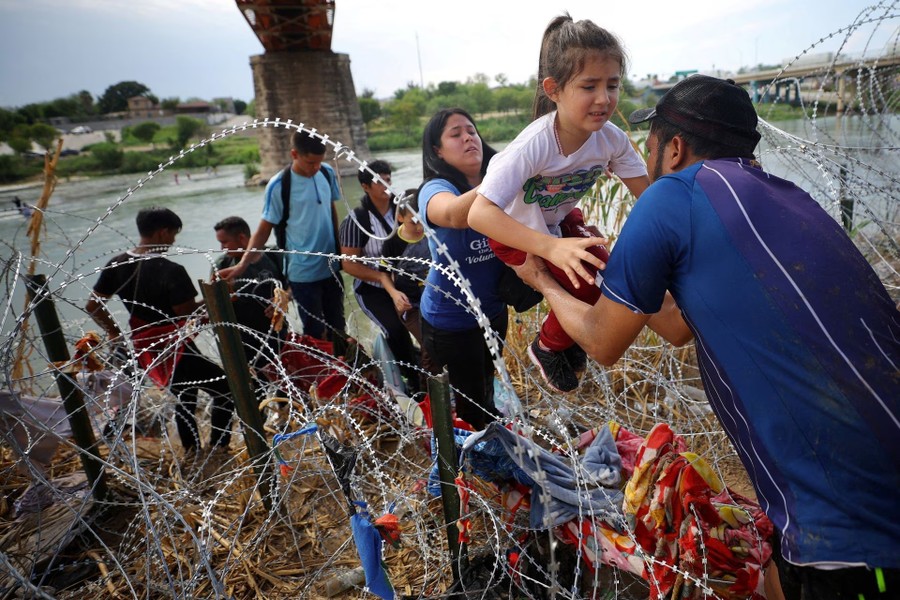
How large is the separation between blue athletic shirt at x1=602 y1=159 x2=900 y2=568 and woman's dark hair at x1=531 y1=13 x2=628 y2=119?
2.24 ft

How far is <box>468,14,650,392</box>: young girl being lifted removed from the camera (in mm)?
1610

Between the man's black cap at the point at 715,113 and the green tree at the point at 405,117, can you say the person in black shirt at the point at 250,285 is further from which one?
the green tree at the point at 405,117

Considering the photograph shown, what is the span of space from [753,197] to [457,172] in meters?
1.41

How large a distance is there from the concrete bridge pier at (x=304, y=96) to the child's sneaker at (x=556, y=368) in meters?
16.4

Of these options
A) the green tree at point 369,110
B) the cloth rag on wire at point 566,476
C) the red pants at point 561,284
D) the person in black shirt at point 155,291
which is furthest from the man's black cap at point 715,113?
the green tree at point 369,110

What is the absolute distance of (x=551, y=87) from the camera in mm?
1739

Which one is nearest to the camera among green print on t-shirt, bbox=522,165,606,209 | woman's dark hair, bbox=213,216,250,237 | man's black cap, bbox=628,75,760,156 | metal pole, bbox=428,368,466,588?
man's black cap, bbox=628,75,760,156

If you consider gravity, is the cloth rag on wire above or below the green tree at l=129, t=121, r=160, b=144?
below

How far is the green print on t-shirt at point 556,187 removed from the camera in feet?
6.02

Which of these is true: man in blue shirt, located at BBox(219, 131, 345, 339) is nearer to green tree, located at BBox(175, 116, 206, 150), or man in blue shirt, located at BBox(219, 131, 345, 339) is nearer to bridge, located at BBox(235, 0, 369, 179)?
bridge, located at BBox(235, 0, 369, 179)

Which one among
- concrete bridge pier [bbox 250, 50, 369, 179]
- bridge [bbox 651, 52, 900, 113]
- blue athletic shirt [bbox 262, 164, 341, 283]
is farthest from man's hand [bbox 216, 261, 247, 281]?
concrete bridge pier [bbox 250, 50, 369, 179]

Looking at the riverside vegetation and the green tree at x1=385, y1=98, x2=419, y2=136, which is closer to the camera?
the riverside vegetation

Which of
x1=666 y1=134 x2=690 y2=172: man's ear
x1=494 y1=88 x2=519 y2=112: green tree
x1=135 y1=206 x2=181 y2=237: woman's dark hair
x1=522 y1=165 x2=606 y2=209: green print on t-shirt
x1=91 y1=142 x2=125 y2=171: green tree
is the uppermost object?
x1=494 y1=88 x2=519 y2=112: green tree

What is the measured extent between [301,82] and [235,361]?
59.5ft
